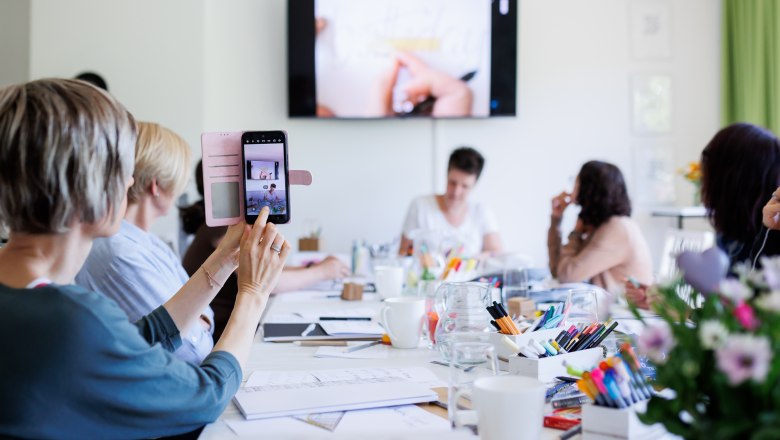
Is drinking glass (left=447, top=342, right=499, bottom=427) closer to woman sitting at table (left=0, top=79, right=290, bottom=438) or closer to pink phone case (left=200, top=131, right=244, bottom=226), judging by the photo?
woman sitting at table (left=0, top=79, right=290, bottom=438)

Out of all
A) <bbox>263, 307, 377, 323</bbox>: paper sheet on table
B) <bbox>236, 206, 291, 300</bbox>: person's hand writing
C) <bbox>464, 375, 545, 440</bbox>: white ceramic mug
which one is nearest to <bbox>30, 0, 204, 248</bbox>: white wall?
<bbox>263, 307, 377, 323</bbox>: paper sheet on table

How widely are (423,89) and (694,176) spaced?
1643mm

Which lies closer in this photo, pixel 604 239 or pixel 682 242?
pixel 604 239

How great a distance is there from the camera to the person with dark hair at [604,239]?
2.98 meters

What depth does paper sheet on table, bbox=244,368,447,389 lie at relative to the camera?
136 centimetres

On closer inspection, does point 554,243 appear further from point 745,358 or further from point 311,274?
point 745,358

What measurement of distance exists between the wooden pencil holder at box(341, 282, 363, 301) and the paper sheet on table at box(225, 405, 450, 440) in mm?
1318

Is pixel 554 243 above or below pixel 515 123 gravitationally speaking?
below

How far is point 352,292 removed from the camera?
8.26ft

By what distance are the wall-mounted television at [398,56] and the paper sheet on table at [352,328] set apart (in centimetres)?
263

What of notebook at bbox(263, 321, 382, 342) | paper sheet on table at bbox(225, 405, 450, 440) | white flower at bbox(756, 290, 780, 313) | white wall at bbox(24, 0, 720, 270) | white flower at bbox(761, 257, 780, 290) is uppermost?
white wall at bbox(24, 0, 720, 270)

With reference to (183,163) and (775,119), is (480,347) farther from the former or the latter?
(775,119)

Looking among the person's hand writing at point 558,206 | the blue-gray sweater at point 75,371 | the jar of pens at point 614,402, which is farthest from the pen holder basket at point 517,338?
the person's hand writing at point 558,206

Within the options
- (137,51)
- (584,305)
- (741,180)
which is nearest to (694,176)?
(741,180)
